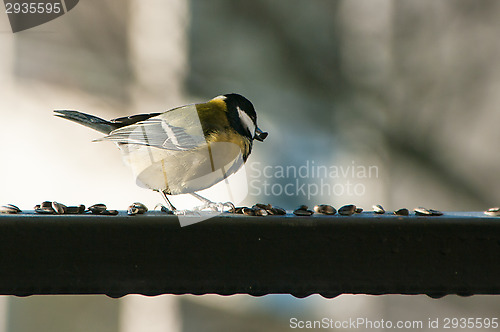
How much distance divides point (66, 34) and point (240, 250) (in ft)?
6.63

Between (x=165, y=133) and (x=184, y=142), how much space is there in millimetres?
57

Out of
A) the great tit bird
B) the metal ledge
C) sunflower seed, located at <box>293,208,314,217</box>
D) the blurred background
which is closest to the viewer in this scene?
the metal ledge

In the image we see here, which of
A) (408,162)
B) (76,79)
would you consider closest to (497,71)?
(408,162)

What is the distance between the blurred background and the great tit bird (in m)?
1.03

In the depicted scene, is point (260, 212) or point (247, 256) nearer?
point (247, 256)

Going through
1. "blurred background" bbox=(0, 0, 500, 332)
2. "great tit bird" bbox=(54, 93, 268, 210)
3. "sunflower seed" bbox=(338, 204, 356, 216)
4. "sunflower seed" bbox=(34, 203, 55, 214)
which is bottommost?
"sunflower seed" bbox=(34, 203, 55, 214)

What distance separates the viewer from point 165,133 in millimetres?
1206

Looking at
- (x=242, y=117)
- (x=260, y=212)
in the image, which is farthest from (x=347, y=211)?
(x=242, y=117)

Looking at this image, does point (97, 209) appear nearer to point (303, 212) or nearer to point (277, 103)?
A: point (303, 212)

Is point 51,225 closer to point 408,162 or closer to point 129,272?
point 129,272

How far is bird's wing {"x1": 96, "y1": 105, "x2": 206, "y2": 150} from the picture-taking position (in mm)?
1179

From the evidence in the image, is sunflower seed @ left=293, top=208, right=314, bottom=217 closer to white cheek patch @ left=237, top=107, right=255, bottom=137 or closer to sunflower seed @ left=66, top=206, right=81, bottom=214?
sunflower seed @ left=66, top=206, right=81, bottom=214

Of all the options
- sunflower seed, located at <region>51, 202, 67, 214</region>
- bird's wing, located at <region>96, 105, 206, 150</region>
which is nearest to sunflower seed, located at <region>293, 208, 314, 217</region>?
sunflower seed, located at <region>51, 202, 67, 214</region>

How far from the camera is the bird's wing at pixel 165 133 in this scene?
46.4 inches
